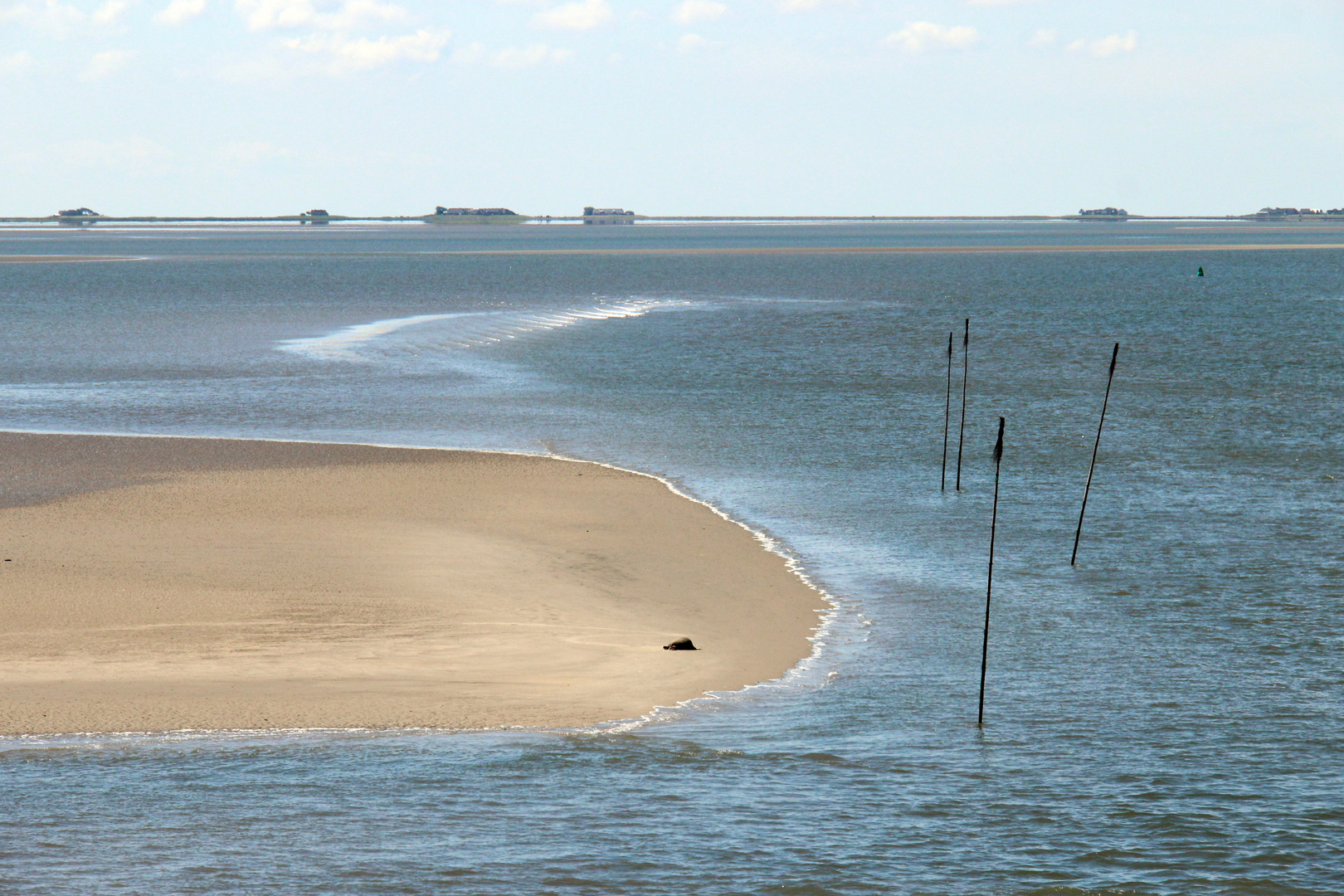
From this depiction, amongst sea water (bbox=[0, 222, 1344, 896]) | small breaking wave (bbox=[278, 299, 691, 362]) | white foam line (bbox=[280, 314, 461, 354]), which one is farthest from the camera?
white foam line (bbox=[280, 314, 461, 354])

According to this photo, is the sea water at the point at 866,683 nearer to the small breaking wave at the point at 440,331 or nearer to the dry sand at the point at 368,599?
the dry sand at the point at 368,599

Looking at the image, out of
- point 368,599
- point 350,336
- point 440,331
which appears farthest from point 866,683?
point 440,331

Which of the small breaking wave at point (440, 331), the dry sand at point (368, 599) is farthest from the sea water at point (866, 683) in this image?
the small breaking wave at point (440, 331)

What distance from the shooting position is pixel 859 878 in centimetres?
1031

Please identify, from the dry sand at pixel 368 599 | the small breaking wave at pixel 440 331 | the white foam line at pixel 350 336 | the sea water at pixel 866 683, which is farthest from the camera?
the white foam line at pixel 350 336

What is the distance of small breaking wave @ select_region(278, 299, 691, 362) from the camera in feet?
176

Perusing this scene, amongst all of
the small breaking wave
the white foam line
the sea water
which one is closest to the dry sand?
→ the sea water

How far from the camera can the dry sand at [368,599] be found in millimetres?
13641

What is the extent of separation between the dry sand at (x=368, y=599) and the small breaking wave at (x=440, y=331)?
2681 centimetres

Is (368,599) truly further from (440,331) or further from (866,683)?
(440,331)

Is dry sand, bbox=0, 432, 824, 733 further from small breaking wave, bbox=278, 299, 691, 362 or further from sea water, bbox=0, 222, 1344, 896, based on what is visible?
small breaking wave, bbox=278, 299, 691, 362

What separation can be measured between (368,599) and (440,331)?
152 feet

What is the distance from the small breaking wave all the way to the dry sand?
2681 centimetres

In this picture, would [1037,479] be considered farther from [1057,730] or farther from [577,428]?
[1057,730]
